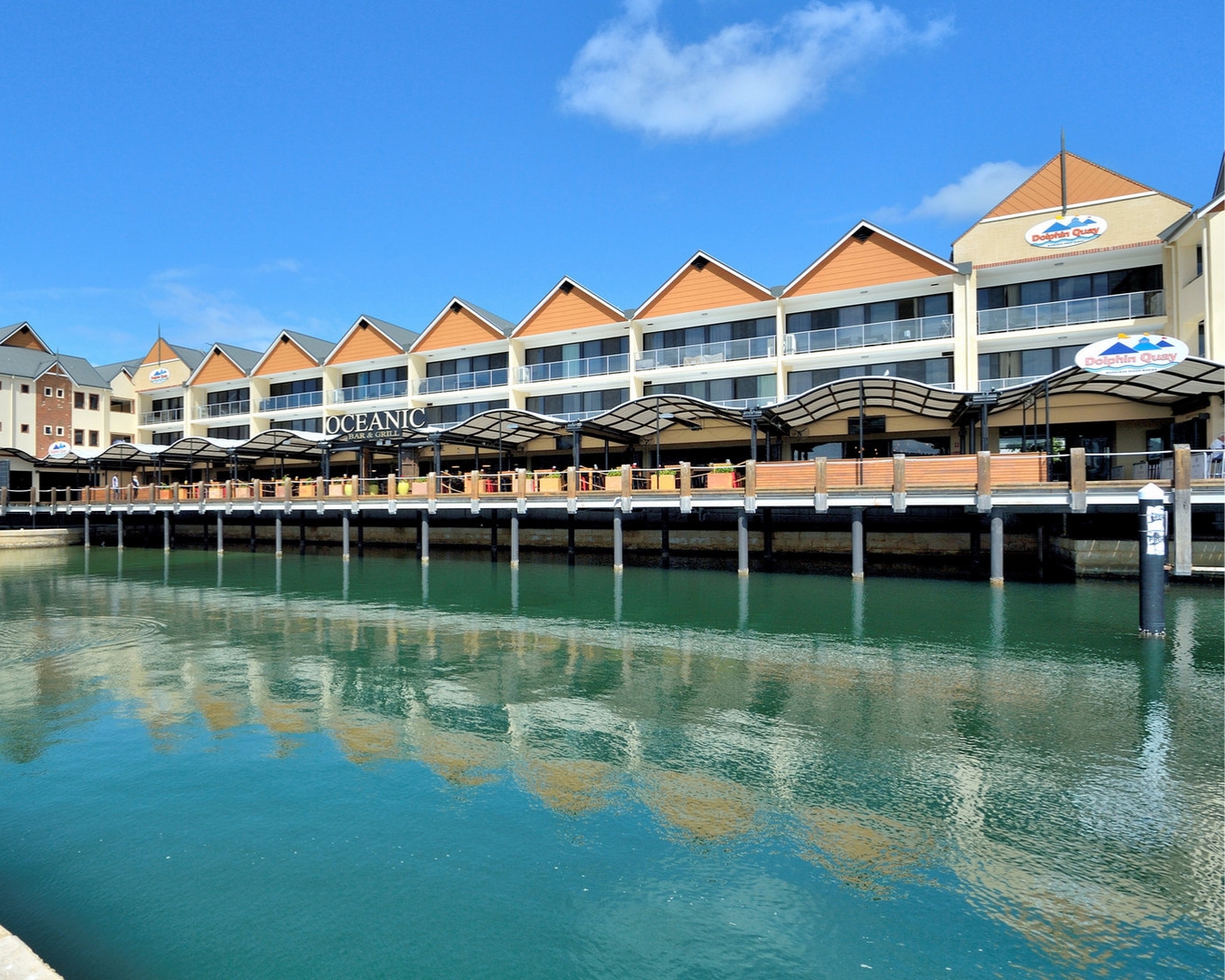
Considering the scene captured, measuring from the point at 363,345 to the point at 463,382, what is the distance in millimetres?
8547

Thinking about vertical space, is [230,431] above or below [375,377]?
below

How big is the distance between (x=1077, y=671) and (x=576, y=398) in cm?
3018

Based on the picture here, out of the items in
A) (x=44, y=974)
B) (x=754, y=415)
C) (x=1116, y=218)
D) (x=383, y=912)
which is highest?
(x=1116, y=218)

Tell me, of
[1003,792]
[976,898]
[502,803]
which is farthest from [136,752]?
[1003,792]

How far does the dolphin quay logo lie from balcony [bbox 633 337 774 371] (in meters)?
12.7

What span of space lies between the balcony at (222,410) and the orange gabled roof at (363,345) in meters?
8.49

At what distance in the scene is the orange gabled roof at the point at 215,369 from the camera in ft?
171

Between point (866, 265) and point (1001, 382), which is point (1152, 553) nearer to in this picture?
point (1001, 382)

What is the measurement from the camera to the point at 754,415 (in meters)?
26.5

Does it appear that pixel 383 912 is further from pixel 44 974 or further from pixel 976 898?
pixel 976 898

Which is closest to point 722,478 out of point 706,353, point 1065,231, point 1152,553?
point 706,353

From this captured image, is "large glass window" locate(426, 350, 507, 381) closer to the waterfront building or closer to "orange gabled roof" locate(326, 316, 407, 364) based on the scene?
the waterfront building

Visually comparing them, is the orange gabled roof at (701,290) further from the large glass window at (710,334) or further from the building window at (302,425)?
the building window at (302,425)

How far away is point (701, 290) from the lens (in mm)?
36438
